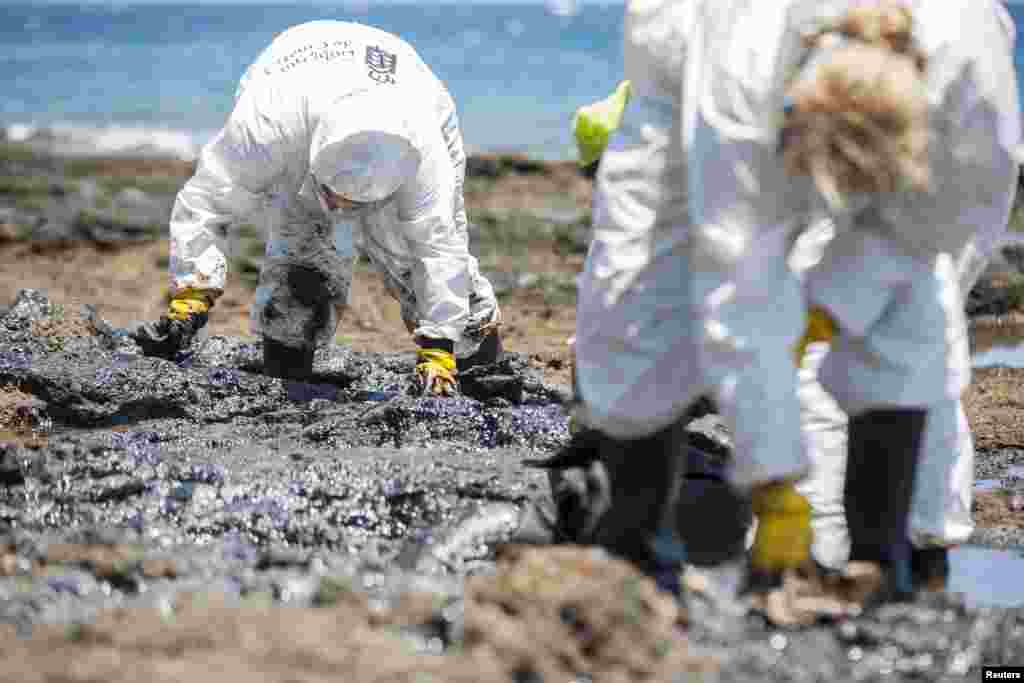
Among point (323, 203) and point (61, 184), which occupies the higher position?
point (323, 203)

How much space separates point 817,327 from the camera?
3.13 m

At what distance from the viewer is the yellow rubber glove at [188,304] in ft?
18.2

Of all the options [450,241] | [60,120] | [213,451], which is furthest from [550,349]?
[60,120]

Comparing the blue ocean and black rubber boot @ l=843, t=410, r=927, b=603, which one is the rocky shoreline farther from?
the blue ocean

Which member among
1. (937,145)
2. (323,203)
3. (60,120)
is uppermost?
(937,145)

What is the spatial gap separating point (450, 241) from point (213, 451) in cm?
129

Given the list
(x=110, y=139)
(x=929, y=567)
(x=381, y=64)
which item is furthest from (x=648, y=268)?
(x=110, y=139)

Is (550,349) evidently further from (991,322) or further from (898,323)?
(898,323)

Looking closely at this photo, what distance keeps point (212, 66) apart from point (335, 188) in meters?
31.7

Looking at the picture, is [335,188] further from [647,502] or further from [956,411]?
[956,411]

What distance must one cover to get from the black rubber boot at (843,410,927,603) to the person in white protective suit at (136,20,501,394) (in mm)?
2338

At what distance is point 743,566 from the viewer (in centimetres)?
329

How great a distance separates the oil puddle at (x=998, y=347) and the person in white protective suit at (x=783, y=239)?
3.90 metres

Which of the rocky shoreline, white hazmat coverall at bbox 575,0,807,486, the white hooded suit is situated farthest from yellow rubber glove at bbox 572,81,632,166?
the rocky shoreline
